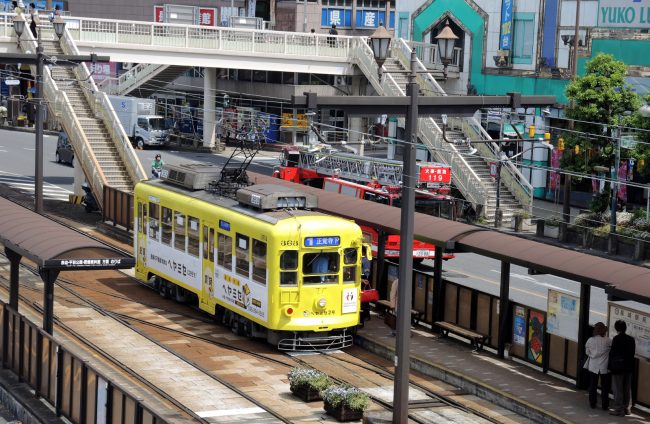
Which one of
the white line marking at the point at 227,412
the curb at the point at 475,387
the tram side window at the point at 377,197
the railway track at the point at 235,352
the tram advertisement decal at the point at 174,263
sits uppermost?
the tram side window at the point at 377,197

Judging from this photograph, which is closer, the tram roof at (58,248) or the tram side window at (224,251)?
the tram roof at (58,248)

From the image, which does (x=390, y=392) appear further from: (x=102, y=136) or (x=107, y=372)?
(x=102, y=136)

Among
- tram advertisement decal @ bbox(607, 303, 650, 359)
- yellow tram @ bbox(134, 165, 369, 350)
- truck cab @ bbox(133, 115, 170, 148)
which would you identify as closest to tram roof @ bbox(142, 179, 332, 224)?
yellow tram @ bbox(134, 165, 369, 350)

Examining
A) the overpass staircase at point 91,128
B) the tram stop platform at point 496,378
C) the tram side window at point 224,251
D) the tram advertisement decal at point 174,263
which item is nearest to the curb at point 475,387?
the tram stop platform at point 496,378

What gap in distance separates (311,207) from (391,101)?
24.6 ft

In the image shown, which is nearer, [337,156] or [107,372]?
[107,372]

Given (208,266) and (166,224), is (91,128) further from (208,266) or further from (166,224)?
(208,266)

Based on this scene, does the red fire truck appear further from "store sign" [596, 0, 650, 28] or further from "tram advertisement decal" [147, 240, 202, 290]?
"store sign" [596, 0, 650, 28]

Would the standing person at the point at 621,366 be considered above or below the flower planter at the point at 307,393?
above

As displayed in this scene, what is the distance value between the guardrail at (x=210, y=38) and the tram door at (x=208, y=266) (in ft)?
81.6

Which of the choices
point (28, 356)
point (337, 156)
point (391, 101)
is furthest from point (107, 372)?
point (337, 156)

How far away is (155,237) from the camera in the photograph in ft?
105

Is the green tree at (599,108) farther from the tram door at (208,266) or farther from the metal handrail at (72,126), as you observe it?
the tram door at (208,266)

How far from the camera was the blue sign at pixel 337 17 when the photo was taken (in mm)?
86938
